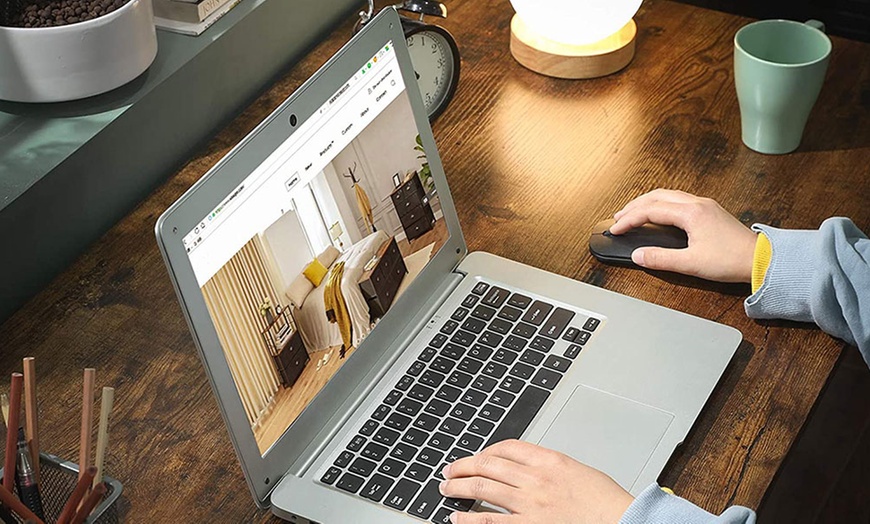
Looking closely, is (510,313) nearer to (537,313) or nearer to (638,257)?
(537,313)

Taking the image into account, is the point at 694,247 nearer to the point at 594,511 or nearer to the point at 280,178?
the point at 594,511

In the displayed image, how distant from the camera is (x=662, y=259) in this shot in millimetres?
1143

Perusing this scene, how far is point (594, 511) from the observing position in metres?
0.89

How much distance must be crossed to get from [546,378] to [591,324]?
90 millimetres

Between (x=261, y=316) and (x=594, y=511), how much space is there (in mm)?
321

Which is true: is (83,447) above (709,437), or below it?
above

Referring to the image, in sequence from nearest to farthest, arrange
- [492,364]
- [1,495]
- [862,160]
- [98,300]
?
[1,495] < [492,364] < [98,300] < [862,160]

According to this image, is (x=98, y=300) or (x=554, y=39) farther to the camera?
(x=554, y=39)

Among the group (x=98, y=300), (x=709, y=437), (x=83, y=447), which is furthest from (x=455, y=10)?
(x=83, y=447)

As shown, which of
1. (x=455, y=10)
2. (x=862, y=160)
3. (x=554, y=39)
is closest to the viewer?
(x=862, y=160)

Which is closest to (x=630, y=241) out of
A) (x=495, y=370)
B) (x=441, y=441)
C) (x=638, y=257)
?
(x=638, y=257)

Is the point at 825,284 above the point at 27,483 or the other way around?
the other way around

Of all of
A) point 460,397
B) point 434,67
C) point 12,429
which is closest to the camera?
point 12,429

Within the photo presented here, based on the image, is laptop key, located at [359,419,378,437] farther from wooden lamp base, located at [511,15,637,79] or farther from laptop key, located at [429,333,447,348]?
wooden lamp base, located at [511,15,637,79]
